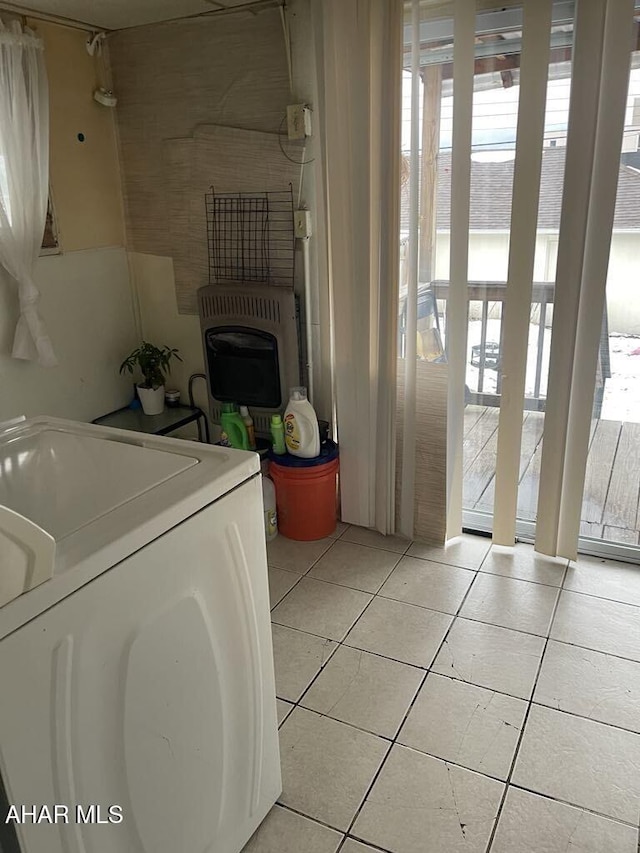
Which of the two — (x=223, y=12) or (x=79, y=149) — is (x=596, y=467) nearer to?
(x=223, y=12)

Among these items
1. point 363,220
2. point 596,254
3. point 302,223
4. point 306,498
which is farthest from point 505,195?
point 306,498

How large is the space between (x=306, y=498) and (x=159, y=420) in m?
0.78

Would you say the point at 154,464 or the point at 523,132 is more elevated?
the point at 523,132

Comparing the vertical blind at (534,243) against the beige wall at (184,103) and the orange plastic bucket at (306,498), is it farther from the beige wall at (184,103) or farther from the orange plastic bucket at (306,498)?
the beige wall at (184,103)

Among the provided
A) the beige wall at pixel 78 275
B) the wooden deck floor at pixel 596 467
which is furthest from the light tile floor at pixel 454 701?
the beige wall at pixel 78 275

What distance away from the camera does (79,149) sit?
2611 mm

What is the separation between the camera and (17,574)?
81 cm

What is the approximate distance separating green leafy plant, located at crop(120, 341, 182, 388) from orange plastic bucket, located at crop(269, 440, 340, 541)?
70 cm

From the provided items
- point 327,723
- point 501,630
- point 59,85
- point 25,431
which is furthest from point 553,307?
point 59,85

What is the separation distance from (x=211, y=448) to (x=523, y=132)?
146 centimetres

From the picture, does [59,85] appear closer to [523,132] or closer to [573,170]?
[523,132]

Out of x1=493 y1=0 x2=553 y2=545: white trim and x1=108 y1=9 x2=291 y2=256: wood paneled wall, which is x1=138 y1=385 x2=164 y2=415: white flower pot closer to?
x1=108 y1=9 x2=291 y2=256: wood paneled wall

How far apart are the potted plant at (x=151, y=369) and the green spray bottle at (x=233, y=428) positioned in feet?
1.28

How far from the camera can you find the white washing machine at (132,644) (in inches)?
33.7
